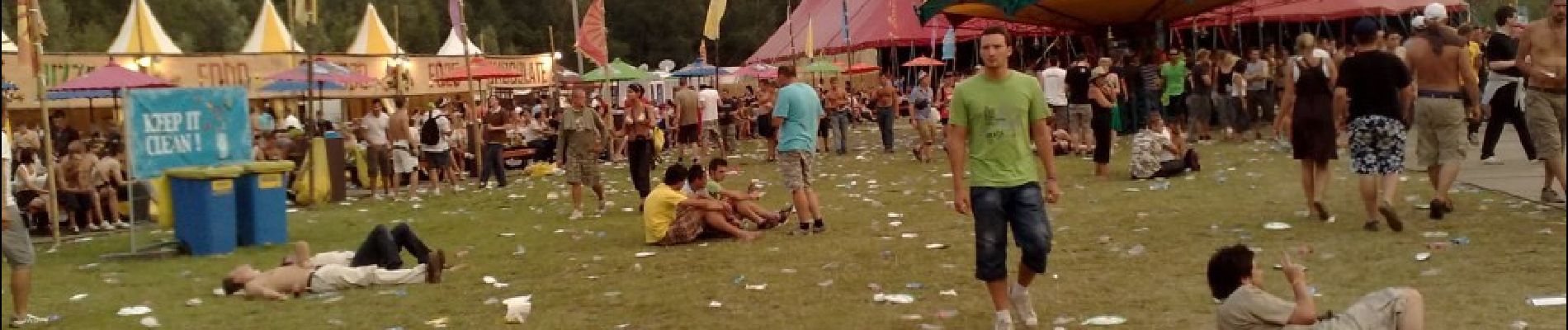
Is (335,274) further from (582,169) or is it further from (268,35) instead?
(268,35)

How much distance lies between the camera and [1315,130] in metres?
11.1

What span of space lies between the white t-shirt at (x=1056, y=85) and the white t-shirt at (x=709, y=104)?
7138 millimetres

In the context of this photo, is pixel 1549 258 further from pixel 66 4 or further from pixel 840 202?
pixel 66 4

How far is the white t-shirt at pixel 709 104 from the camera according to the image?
25.8m

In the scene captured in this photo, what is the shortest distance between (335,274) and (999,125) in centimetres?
505

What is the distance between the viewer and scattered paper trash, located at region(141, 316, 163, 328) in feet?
29.6

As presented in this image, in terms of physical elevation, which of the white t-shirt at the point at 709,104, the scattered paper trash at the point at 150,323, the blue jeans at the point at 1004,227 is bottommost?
the scattered paper trash at the point at 150,323

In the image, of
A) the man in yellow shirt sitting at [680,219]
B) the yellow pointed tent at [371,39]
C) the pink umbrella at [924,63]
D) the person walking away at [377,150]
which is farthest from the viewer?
the yellow pointed tent at [371,39]

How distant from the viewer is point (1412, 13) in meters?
34.2

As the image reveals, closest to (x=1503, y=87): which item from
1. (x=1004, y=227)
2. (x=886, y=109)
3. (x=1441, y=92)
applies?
(x=1441, y=92)

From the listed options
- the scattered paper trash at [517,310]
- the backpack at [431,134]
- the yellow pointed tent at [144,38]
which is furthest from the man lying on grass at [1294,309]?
the yellow pointed tent at [144,38]

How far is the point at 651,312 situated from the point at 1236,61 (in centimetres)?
1742

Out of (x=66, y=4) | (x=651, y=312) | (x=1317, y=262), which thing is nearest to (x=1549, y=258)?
(x=1317, y=262)

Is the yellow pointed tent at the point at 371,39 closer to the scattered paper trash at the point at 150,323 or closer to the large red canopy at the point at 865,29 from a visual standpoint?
the large red canopy at the point at 865,29
